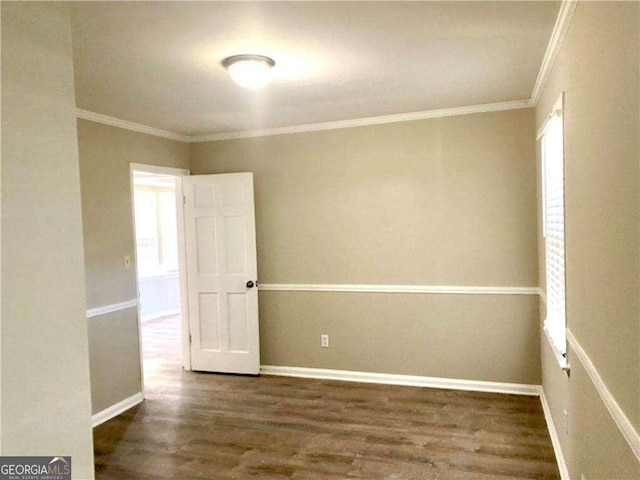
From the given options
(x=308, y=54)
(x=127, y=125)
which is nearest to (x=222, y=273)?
(x=127, y=125)

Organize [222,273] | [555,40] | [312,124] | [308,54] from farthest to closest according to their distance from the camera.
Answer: [222,273], [312,124], [308,54], [555,40]

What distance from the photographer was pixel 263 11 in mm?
2035

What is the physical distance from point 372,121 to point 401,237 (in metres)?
1.09

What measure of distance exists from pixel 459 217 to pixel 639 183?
291cm

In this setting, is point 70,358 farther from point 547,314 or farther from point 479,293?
point 479,293

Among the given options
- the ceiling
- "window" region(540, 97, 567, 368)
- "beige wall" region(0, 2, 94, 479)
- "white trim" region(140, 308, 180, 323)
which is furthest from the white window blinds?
"white trim" region(140, 308, 180, 323)

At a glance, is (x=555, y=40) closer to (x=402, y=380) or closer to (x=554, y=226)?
(x=554, y=226)

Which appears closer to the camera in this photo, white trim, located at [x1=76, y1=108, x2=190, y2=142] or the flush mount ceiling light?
the flush mount ceiling light

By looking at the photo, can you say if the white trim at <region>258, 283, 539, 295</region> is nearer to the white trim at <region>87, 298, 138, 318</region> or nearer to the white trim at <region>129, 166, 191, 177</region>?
the white trim at <region>87, 298, 138, 318</region>

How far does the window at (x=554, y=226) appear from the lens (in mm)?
2590

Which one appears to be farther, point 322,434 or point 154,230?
point 154,230

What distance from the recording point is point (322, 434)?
333 cm

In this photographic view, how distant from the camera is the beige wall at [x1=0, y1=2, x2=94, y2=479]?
4.75 ft

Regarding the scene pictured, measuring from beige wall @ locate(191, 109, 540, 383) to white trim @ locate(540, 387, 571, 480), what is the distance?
34 centimetres
